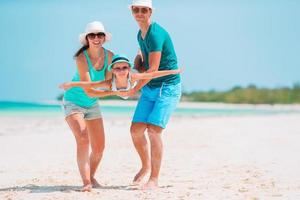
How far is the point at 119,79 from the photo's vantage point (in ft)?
21.8

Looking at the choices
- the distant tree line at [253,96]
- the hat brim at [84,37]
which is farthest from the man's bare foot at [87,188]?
the distant tree line at [253,96]

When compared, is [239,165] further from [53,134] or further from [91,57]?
[53,134]

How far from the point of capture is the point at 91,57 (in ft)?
22.7

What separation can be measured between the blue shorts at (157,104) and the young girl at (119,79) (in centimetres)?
39

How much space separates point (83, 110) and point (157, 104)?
84 cm

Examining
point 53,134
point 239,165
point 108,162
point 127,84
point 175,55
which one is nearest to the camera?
point 127,84

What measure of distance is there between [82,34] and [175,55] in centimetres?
107

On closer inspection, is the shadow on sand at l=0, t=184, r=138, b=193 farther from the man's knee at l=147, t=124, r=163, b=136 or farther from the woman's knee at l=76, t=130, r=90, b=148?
the man's knee at l=147, t=124, r=163, b=136

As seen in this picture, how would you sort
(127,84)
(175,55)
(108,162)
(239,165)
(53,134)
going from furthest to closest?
(53,134) < (108,162) < (239,165) < (175,55) < (127,84)

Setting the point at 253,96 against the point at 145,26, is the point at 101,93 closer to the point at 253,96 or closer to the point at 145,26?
the point at 145,26

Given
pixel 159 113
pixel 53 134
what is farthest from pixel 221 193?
pixel 53 134

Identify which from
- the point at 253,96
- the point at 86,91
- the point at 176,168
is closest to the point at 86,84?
the point at 86,91

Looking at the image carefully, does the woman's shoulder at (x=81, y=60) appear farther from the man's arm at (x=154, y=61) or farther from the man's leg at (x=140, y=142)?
the man's leg at (x=140, y=142)

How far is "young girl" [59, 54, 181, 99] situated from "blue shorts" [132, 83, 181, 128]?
385 mm
